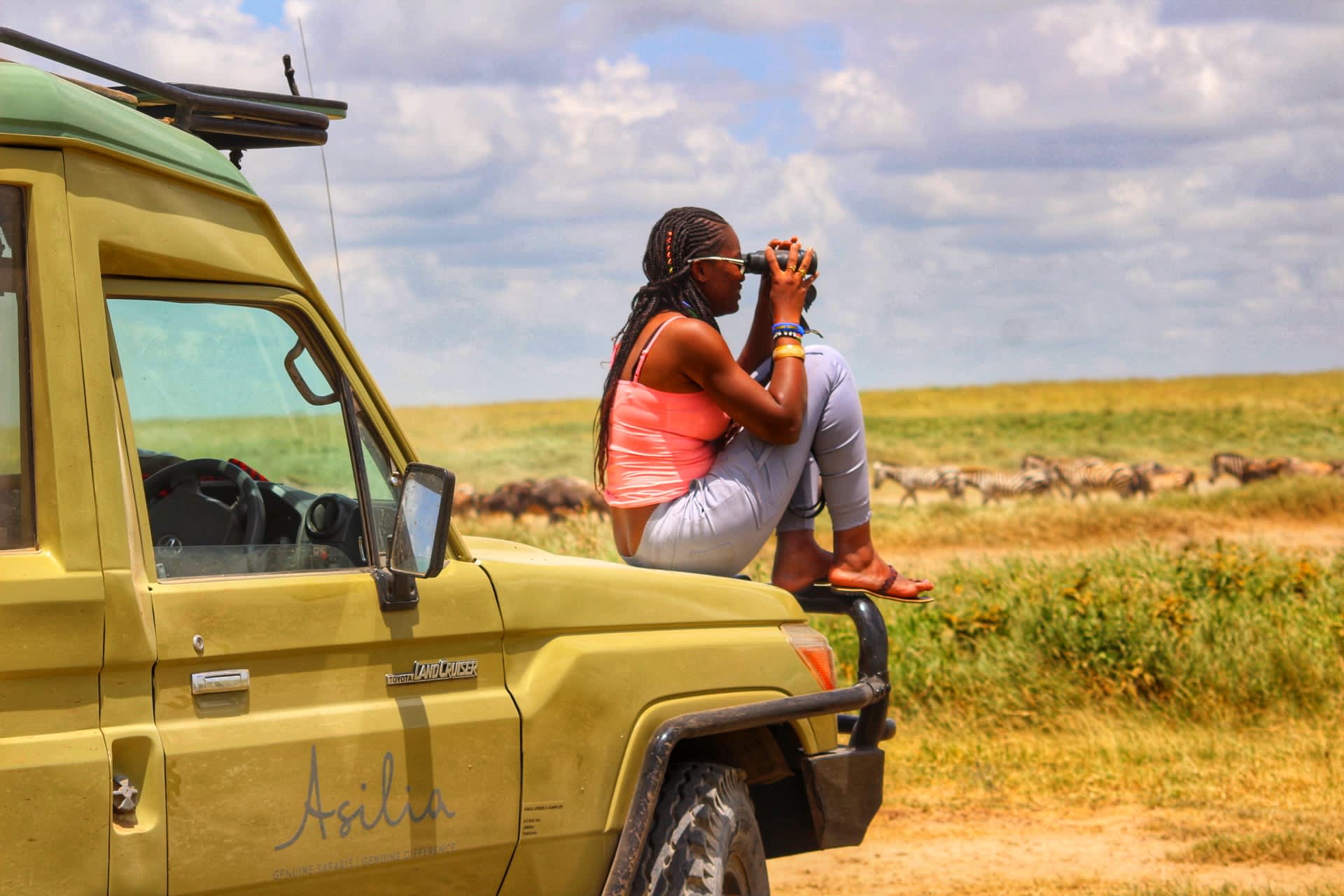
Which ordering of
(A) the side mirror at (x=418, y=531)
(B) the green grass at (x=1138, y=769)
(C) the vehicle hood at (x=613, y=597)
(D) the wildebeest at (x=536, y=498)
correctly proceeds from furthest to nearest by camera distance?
(D) the wildebeest at (x=536, y=498) < (B) the green grass at (x=1138, y=769) < (C) the vehicle hood at (x=613, y=597) < (A) the side mirror at (x=418, y=531)

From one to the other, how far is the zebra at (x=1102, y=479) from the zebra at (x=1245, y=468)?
2.05 metres

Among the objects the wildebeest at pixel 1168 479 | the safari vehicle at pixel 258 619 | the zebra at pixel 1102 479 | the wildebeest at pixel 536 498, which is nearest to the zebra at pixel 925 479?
the zebra at pixel 1102 479

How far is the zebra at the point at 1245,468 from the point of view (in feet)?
117

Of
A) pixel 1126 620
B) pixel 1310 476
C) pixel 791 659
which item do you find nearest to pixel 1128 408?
pixel 1310 476

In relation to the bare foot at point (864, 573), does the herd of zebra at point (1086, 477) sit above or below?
below

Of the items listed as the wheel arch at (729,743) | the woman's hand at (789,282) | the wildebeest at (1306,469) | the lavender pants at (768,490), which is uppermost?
the woman's hand at (789,282)

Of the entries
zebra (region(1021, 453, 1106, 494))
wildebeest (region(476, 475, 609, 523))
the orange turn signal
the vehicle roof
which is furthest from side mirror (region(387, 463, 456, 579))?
zebra (region(1021, 453, 1106, 494))

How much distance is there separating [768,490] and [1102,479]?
33473mm

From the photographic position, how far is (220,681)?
279 centimetres

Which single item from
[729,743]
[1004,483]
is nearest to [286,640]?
[729,743]

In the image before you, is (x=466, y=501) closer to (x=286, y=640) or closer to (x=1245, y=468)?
(x=1245, y=468)

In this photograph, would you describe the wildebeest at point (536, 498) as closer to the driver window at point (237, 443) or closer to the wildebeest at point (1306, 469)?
the wildebeest at point (1306, 469)

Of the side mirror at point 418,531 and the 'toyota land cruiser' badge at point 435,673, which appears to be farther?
the 'toyota land cruiser' badge at point 435,673

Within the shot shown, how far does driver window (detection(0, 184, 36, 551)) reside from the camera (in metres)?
2.62
